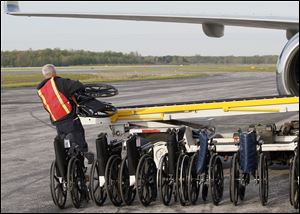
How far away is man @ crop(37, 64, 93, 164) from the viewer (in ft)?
22.0

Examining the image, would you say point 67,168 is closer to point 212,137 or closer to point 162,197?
point 162,197

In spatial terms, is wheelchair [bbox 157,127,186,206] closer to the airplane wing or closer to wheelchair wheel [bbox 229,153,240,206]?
wheelchair wheel [bbox 229,153,240,206]

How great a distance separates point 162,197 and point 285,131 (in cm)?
268

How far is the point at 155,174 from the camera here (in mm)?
7039

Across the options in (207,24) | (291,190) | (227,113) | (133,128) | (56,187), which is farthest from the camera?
(207,24)

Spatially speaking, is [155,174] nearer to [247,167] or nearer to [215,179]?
[215,179]

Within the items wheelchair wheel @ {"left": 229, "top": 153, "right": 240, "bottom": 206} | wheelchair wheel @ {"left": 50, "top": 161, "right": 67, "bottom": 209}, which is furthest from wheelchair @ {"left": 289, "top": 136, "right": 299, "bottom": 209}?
wheelchair wheel @ {"left": 50, "top": 161, "right": 67, "bottom": 209}

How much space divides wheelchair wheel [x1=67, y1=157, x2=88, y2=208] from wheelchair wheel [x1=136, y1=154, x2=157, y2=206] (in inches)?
29.7

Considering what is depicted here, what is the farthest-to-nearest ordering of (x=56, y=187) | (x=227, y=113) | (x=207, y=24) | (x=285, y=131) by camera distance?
(x=207, y=24)
(x=285, y=131)
(x=227, y=113)
(x=56, y=187)

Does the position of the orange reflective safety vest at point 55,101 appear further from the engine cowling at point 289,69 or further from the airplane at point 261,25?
the engine cowling at point 289,69

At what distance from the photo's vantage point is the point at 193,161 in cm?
686

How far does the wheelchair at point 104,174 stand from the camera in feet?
22.1

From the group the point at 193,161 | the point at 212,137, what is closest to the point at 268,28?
the point at 212,137

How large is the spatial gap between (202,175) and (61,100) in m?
2.01
